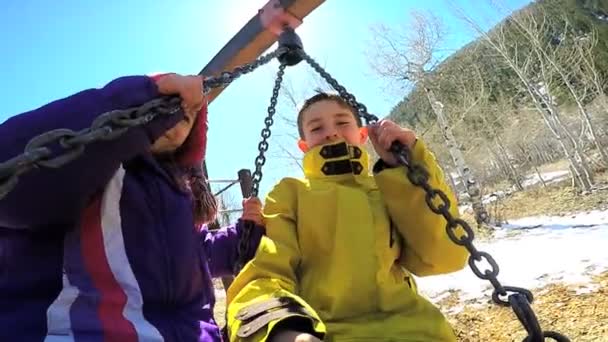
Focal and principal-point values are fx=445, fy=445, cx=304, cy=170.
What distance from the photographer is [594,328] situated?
7.87ft

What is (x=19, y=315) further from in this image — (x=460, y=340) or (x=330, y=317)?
(x=460, y=340)

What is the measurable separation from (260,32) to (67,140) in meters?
1.44

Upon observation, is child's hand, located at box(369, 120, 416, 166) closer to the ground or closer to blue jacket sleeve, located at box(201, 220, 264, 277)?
blue jacket sleeve, located at box(201, 220, 264, 277)

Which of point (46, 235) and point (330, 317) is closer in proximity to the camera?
point (46, 235)

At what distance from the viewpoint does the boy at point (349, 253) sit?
41.3 inches

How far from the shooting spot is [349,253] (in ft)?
3.92

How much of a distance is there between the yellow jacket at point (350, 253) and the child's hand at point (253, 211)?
0.05m

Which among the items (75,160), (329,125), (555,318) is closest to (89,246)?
(75,160)

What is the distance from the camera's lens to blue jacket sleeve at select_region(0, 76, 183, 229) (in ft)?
2.25

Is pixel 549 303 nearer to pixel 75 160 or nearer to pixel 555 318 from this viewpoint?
pixel 555 318

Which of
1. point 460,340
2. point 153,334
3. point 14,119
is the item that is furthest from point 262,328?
point 460,340

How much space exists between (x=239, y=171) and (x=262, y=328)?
291 cm

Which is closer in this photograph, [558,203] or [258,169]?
[258,169]

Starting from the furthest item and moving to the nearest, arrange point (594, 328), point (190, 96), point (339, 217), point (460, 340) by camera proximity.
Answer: point (460, 340)
point (594, 328)
point (339, 217)
point (190, 96)
